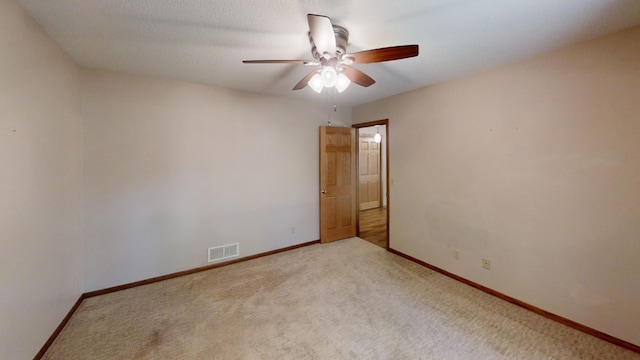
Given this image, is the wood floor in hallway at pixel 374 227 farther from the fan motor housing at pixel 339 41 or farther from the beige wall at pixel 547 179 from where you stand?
the fan motor housing at pixel 339 41

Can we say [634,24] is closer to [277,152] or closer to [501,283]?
[501,283]

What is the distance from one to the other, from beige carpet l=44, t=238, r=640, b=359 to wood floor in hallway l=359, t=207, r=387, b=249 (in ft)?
4.34

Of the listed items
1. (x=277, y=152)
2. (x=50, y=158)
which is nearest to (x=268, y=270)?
(x=277, y=152)

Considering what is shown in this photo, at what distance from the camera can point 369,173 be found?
681cm

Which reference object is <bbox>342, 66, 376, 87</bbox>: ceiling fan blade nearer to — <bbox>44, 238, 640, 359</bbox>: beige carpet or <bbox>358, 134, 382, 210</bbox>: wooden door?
<bbox>44, 238, 640, 359</bbox>: beige carpet

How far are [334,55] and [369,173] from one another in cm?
531

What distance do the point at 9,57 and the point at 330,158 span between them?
3.37 m

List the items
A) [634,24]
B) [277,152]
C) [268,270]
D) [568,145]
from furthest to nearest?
[277,152]
[268,270]
[568,145]
[634,24]

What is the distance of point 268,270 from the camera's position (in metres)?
3.12

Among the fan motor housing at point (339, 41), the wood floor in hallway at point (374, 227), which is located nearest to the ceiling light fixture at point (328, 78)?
the fan motor housing at point (339, 41)

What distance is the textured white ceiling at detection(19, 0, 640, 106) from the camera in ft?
5.05

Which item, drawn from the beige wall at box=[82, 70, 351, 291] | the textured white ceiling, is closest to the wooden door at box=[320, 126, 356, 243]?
the beige wall at box=[82, 70, 351, 291]

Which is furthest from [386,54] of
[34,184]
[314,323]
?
[34,184]

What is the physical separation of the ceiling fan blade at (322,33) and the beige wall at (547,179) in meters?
1.96
